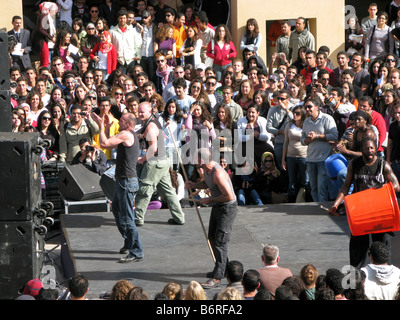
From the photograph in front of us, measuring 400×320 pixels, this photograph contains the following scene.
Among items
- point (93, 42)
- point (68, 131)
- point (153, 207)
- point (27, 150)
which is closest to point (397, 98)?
point (153, 207)

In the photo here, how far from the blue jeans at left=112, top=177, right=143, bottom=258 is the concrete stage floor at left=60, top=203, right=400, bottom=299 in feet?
0.67

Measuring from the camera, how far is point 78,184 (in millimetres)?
11875

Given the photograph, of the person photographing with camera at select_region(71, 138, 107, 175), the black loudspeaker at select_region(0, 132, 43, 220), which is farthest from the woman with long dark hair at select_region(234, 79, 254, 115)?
the black loudspeaker at select_region(0, 132, 43, 220)

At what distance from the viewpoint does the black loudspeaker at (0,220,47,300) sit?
783 centimetres

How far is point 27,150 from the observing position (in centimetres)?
773

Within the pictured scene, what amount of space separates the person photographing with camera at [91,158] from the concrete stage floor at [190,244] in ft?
2.81

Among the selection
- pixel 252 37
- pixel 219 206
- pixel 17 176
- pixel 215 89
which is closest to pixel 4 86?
pixel 17 176

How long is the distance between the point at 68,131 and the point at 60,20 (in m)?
4.45

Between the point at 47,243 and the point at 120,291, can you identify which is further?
the point at 47,243

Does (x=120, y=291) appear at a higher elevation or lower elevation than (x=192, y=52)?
lower

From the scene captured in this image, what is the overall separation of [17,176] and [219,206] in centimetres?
235

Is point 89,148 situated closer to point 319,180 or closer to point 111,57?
point 319,180

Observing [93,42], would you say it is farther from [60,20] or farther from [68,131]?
[68,131]

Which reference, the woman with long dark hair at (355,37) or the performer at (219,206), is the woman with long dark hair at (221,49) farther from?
the performer at (219,206)
